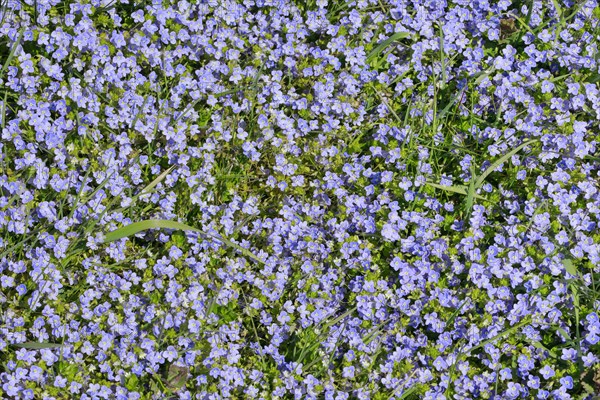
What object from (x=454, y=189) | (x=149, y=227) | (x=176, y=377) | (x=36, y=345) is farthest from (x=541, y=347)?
(x=36, y=345)

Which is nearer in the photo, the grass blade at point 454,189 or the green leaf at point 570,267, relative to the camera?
the green leaf at point 570,267

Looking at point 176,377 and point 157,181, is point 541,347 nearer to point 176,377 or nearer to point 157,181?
point 176,377

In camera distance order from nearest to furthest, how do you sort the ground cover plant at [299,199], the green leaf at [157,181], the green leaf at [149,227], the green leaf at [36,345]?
the green leaf at [36,345], the ground cover plant at [299,199], the green leaf at [149,227], the green leaf at [157,181]

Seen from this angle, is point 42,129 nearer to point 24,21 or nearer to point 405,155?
point 24,21

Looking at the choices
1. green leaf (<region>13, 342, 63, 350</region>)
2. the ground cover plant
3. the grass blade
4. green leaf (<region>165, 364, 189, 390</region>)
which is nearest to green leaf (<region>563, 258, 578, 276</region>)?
the ground cover plant

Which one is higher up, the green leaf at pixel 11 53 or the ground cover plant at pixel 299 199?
the green leaf at pixel 11 53

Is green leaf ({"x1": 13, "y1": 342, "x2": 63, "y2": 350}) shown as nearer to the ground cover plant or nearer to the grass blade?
the ground cover plant

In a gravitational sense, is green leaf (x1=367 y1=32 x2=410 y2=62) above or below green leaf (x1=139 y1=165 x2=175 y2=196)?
above

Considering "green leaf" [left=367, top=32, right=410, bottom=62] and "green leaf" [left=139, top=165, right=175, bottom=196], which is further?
"green leaf" [left=367, top=32, right=410, bottom=62]

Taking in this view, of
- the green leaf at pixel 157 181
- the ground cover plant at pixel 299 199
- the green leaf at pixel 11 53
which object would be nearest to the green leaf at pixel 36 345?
the ground cover plant at pixel 299 199

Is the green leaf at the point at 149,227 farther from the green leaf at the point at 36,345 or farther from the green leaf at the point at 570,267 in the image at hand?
the green leaf at the point at 570,267
